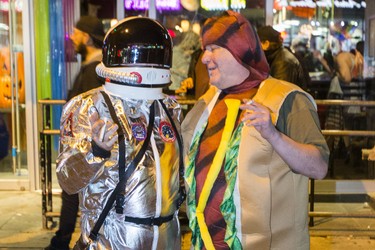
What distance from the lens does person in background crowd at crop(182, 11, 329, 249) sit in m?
2.29

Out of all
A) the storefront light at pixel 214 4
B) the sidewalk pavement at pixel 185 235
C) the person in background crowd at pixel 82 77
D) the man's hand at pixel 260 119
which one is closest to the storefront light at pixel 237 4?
the storefront light at pixel 214 4

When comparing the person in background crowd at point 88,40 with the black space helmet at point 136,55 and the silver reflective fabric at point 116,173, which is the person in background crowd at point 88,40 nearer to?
the black space helmet at point 136,55

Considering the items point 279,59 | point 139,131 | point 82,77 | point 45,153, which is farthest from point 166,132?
point 279,59

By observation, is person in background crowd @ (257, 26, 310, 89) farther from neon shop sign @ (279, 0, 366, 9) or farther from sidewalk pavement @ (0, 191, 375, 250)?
neon shop sign @ (279, 0, 366, 9)

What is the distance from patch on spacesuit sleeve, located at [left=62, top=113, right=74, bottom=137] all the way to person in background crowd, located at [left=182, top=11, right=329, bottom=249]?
0.50m

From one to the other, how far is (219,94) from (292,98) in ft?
1.18

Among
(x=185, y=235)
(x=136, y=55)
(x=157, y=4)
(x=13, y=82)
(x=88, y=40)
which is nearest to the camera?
(x=136, y=55)

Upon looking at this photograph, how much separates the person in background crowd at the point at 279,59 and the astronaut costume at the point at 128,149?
3833 mm

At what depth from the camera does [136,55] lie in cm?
241

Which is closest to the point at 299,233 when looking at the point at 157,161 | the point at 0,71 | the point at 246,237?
the point at 246,237

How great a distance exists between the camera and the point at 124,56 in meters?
2.41

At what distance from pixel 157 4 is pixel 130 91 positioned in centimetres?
571

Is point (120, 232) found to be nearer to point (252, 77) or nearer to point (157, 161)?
point (157, 161)

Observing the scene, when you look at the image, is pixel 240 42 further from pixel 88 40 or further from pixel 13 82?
pixel 13 82
